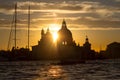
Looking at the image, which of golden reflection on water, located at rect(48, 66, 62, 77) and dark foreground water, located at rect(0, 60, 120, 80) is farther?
golden reflection on water, located at rect(48, 66, 62, 77)

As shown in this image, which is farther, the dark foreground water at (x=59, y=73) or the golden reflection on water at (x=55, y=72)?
the golden reflection on water at (x=55, y=72)

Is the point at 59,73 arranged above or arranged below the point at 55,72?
above

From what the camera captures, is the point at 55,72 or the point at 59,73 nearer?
the point at 59,73

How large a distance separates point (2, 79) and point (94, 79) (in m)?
11.7

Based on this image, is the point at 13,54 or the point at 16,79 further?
the point at 13,54

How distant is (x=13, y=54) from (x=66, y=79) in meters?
125

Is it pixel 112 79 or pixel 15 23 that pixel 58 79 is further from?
pixel 15 23

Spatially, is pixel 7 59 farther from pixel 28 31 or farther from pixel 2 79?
pixel 2 79

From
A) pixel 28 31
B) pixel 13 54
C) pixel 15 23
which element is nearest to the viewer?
pixel 15 23

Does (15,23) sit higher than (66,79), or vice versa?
(15,23)

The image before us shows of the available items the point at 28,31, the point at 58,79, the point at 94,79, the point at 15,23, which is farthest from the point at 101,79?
the point at 28,31

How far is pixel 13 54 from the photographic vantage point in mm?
195500

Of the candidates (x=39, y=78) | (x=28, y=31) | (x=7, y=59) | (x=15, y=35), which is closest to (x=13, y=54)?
(x=7, y=59)

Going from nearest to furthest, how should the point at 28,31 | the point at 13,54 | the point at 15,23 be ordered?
the point at 15,23 → the point at 28,31 → the point at 13,54
